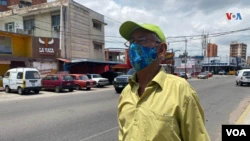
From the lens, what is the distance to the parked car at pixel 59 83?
68.1 feet

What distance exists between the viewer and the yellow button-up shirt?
149 centimetres

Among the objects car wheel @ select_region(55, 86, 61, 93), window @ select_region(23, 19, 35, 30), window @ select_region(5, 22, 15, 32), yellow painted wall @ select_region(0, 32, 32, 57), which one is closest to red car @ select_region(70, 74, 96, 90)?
car wheel @ select_region(55, 86, 61, 93)

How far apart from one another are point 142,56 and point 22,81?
1889cm

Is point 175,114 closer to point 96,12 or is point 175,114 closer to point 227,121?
point 227,121

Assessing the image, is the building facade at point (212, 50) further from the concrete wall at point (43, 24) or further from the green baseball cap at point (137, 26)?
the green baseball cap at point (137, 26)

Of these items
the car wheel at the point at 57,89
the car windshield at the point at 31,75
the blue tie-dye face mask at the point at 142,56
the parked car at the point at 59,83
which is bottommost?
→ the car wheel at the point at 57,89

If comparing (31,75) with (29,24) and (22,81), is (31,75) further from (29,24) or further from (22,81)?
(29,24)

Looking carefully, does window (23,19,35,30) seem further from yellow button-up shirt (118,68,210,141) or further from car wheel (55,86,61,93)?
yellow button-up shirt (118,68,210,141)

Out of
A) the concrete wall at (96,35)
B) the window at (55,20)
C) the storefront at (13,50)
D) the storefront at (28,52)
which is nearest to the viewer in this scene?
the storefront at (13,50)

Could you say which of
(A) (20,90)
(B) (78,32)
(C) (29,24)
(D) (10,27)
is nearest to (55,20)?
(B) (78,32)

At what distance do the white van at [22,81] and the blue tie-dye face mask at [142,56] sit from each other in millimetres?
18593

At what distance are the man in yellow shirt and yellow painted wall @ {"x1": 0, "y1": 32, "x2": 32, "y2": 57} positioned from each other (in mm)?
26692

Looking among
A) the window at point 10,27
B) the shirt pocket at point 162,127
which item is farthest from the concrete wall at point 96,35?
the shirt pocket at point 162,127

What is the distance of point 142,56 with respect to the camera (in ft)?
6.09
